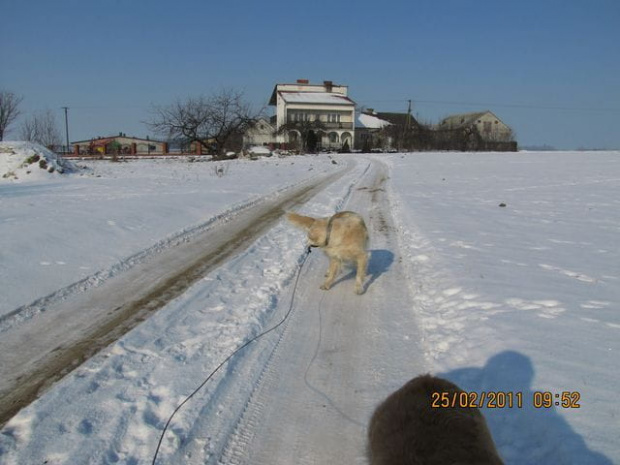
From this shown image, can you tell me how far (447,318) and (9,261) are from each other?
6717 mm

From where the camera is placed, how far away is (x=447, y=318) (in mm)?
4828

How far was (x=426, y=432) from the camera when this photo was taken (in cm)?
190

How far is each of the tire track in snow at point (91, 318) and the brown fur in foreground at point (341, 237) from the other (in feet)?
6.25

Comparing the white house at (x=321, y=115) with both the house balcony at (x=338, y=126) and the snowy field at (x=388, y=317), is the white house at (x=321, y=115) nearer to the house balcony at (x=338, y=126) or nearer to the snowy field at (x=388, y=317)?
the house balcony at (x=338, y=126)

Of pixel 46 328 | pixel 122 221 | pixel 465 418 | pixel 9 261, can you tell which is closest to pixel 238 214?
pixel 122 221

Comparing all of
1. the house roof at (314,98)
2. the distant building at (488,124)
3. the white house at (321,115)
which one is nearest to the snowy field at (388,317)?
the white house at (321,115)

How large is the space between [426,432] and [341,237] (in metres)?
3.99

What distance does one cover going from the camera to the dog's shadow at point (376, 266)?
646 centimetres

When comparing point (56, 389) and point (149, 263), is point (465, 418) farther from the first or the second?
point (149, 263)

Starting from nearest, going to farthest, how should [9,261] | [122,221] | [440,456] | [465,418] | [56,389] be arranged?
[440,456], [465,418], [56,389], [9,261], [122,221]

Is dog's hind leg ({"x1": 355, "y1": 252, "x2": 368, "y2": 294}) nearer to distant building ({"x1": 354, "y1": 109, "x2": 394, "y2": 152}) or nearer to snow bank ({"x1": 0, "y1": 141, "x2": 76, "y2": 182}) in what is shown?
snow bank ({"x1": 0, "y1": 141, "x2": 76, "y2": 182})

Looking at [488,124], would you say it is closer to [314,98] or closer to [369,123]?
[369,123]

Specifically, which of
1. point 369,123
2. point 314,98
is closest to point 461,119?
point 369,123

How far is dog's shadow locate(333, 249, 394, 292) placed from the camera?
646 cm
